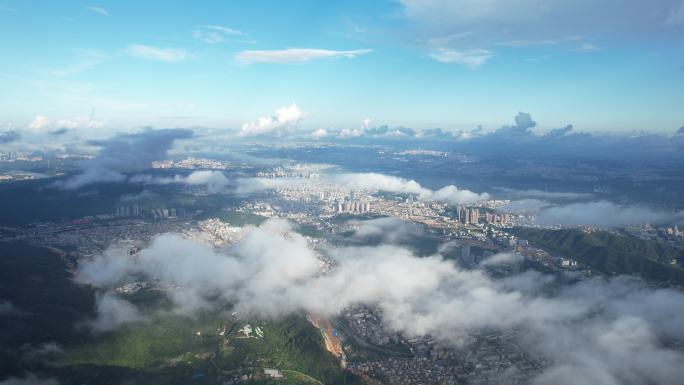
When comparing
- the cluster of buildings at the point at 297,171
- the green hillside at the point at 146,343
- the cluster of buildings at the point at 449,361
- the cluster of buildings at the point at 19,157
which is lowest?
the cluster of buildings at the point at 449,361

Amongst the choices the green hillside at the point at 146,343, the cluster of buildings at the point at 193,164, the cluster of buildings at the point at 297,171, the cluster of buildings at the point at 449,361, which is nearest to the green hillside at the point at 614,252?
the cluster of buildings at the point at 449,361

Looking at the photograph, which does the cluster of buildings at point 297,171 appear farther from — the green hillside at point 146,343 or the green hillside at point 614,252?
the green hillside at point 146,343

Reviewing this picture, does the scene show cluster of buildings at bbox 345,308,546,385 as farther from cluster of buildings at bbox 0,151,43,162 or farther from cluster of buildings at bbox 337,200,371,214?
cluster of buildings at bbox 0,151,43,162

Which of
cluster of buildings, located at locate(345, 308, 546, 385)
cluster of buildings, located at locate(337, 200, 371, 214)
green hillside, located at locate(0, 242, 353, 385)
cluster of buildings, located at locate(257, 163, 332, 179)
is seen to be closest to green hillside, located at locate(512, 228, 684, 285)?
cluster of buildings, located at locate(345, 308, 546, 385)

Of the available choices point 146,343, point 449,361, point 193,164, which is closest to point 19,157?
point 193,164

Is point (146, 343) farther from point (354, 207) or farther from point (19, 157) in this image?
point (19, 157)

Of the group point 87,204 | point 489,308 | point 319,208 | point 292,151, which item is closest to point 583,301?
point 489,308

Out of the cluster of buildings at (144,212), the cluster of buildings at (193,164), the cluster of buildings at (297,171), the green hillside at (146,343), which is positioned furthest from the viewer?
the cluster of buildings at (193,164)

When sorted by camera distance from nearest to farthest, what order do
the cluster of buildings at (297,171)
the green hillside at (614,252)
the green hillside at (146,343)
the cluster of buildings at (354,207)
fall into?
the green hillside at (146,343) < the green hillside at (614,252) < the cluster of buildings at (354,207) < the cluster of buildings at (297,171)
